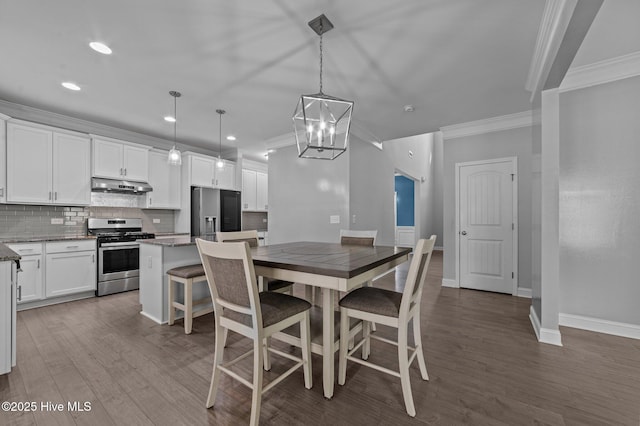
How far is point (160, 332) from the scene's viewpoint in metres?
2.61

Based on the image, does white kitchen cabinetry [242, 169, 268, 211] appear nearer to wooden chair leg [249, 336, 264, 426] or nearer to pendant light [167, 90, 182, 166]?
pendant light [167, 90, 182, 166]

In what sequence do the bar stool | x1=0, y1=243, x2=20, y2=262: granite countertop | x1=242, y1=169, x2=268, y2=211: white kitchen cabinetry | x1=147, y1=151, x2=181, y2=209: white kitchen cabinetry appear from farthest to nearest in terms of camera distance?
x1=242, y1=169, x2=268, y2=211: white kitchen cabinetry
x1=147, y1=151, x2=181, y2=209: white kitchen cabinetry
the bar stool
x1=0, y1=243, x2=20, y2=262: granite countertop

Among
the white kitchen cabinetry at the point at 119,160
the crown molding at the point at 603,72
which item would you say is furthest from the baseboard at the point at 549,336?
the white kitchen cabinetry at the point at 119,160

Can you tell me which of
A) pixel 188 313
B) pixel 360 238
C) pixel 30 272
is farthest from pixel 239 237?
pixel 30 272

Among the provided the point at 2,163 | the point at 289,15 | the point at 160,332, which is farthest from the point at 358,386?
the point at 2,163

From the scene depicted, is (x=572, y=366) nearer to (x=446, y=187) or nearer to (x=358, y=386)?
(x=358, y=386)

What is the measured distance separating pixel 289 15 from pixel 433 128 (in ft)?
10.7

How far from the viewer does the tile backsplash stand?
3.56 m

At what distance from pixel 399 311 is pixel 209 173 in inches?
193

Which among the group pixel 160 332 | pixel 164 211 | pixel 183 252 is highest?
pixel 164 211

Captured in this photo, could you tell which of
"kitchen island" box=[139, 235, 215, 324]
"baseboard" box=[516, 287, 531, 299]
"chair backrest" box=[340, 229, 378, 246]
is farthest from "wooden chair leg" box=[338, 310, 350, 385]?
"baseboard" box=[516, 287, 531, 299]

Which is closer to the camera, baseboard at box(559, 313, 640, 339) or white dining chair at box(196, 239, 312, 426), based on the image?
white dining chair at box(196, 239, 312, 426)

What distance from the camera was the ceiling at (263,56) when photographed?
193cm

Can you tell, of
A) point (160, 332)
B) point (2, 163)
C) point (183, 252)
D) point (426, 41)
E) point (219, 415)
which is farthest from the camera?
point (2, 163)
